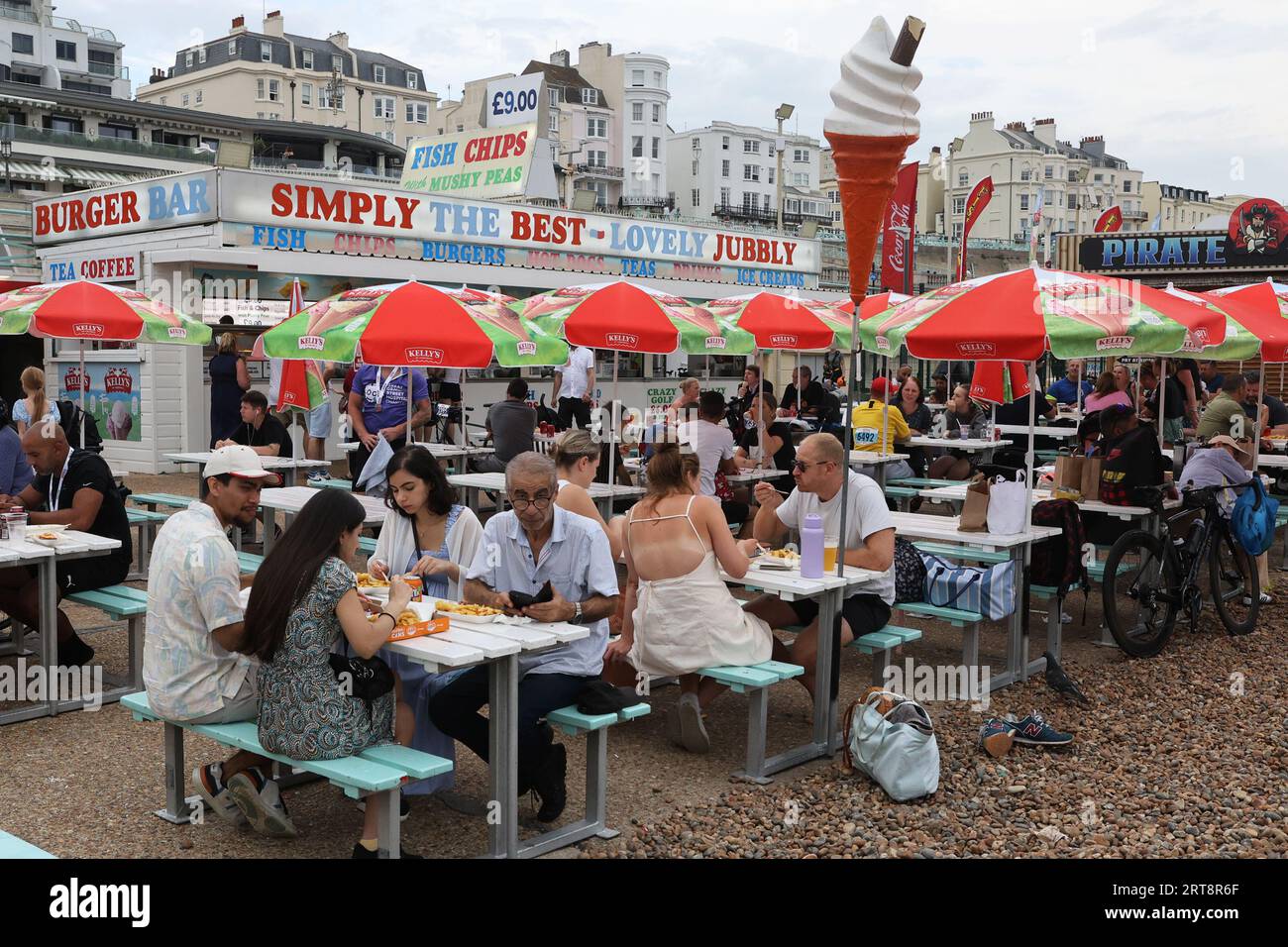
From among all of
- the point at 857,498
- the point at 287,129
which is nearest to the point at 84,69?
the point at 287,129

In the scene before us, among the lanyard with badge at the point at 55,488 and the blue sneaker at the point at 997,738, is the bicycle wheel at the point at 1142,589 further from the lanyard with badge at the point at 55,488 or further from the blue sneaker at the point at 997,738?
the lanyard with badge at the point at 55,488

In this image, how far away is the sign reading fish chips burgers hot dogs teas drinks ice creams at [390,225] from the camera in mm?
17141

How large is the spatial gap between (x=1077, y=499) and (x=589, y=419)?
9568 mm

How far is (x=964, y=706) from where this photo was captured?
650 centimetres

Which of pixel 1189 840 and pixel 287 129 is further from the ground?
pixel 287 129

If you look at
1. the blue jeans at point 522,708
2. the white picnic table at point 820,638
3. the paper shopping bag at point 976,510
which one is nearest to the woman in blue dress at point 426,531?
the blue jeans at point 522,708

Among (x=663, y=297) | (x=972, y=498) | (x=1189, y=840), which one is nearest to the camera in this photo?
(x=1189, y=840)

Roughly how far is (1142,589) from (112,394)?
1505 centimetres

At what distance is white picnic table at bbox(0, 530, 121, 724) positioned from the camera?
6047mm

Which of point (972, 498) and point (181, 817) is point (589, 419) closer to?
point (972, 498)

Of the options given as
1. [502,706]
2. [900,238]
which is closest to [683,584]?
[502,706]

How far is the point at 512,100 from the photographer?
1057 inches

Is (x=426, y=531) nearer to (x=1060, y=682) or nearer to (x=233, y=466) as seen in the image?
(x=233, y=466)
